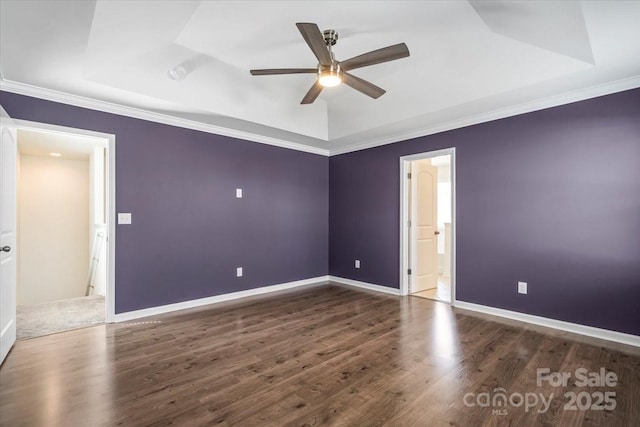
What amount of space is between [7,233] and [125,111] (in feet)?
5.47

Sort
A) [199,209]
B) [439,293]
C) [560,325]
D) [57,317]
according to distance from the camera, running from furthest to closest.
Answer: [439,293]
[199,209]
[57,317]
[560,325]

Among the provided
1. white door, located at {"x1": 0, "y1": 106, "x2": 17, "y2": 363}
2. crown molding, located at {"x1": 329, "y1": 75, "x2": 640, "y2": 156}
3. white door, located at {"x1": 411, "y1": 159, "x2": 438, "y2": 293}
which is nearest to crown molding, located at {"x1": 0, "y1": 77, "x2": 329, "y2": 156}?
white door, located at {"x1": 0, "y1": 106, "x2": 17, "y2": 363}

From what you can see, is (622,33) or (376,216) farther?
(376,216)

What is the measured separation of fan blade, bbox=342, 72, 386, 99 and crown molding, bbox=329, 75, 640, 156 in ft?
5.48

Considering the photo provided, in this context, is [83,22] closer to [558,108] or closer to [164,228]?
[164,228]

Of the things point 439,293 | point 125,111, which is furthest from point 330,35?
point 439,293

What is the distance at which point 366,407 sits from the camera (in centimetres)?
189

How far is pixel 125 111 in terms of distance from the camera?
11.5ft

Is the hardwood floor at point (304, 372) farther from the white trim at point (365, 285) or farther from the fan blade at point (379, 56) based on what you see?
the fan blade at point (379, 56)

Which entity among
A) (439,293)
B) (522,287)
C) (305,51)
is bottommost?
(439,293)

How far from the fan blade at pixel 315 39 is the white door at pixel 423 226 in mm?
2841

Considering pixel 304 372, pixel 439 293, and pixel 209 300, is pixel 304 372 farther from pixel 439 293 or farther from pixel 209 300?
pixel 439 293

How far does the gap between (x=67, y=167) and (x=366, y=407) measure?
673cm

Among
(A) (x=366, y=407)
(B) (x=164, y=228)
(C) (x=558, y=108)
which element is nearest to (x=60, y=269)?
(B) (x=164, y=228)
